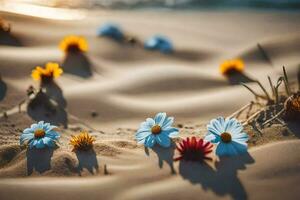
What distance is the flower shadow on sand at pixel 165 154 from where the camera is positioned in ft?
7.75

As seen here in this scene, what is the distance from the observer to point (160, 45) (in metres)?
4.27

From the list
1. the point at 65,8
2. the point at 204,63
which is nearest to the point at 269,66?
the point at 204,63

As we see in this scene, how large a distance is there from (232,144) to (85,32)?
244cm

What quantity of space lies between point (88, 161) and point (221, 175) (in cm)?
64

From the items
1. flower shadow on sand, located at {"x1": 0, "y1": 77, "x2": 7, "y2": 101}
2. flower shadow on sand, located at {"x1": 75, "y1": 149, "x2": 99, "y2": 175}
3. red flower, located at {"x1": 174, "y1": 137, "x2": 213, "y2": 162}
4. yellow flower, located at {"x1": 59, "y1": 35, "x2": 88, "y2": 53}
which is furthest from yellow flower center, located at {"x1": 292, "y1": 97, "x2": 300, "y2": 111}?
yellow flower, located at {"x1": 59, "y1": 35, "x2": 88, "y2": 53}

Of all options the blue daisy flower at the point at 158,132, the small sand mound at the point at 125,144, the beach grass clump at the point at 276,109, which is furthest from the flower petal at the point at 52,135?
the beach grass clump at the point at 276,109

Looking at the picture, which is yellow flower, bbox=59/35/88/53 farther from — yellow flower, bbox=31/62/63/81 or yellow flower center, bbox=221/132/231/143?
yellow flower center, bbox=221/132/231/143

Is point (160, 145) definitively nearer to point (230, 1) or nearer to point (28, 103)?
point (28, 103)

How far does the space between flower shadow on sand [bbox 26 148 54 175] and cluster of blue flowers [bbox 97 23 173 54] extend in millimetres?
1973

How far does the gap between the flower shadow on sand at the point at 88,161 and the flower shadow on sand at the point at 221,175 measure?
0.41 metres

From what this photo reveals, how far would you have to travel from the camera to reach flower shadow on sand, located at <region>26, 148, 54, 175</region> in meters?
2.34

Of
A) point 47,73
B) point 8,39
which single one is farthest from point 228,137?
point 8,39

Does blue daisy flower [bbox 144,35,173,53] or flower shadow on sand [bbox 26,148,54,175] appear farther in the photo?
blue daisy flower [bbox 144,35,173,53]

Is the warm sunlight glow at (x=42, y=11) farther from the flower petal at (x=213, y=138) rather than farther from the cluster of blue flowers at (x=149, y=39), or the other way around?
the flower petal at (x=213, y=138)
